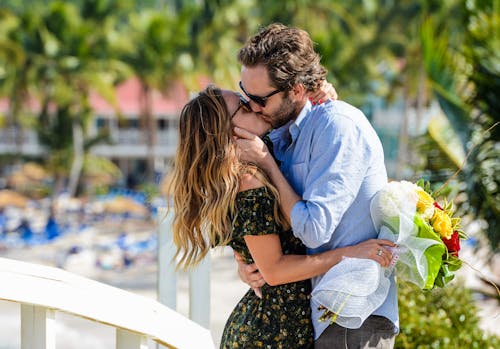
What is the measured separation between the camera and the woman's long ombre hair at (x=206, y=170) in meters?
2.01

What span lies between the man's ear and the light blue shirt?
0.04m

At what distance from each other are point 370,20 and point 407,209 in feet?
140

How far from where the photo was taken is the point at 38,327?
1.63 m

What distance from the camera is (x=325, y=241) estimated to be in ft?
6.30

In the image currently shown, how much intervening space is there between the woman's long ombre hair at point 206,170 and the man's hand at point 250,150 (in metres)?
0.03

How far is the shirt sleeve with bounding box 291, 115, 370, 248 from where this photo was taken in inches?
74.4

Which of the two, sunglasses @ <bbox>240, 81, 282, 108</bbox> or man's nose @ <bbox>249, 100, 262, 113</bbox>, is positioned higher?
sunglasses @ <bbox>240, 81, 282, 108</bbox>

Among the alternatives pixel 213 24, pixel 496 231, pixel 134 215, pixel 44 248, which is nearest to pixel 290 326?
pixel 496 231

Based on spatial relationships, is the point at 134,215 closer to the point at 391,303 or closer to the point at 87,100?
the point at 87,100

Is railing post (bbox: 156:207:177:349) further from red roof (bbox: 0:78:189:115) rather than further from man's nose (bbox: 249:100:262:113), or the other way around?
red roof (bbox: 0:78:189:115)

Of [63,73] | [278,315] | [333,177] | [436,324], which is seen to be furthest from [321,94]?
[63,73]

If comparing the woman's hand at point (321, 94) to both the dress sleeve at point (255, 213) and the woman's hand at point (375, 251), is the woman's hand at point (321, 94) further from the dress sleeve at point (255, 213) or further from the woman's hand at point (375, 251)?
the woman's hand at point (375, 251)

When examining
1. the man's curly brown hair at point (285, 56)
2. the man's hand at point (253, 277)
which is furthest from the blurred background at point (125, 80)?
the man's curly brown hair at point (285, 56)

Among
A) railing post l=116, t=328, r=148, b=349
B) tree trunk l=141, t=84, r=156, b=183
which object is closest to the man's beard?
railing post l=116, t=328, r=148, b=349
